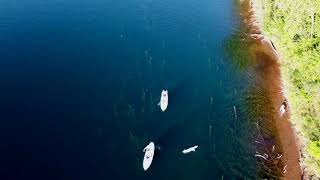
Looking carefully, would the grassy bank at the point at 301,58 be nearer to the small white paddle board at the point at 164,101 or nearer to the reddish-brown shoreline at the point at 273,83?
the reddish-brown shoreline at the point at 273,83

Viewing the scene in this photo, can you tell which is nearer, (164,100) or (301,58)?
(164,100)

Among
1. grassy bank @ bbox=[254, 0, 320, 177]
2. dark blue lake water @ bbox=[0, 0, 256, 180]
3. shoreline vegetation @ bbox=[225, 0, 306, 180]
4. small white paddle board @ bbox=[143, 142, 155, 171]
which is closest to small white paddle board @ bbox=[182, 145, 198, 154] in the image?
dark blue lake water @ bbox=[0, 0, 256, 180]

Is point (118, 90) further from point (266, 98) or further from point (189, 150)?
point (266, 98)

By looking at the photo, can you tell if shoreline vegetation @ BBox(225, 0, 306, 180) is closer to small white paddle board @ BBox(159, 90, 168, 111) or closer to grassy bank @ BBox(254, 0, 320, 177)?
grassy bank @ BBox(254, 0, 320, 177)

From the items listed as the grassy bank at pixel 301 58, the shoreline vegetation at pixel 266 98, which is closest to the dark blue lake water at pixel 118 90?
the shoreline vegetation at pixel 266 98

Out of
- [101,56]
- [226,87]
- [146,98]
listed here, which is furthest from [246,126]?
[101,56]

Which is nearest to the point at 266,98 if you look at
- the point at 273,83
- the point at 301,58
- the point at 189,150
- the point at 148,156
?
the point at 273,83

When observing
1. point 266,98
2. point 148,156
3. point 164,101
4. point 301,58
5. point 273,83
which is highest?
point 301,58
